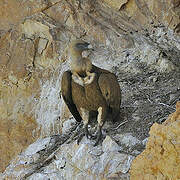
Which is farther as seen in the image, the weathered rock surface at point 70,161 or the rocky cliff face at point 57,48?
the rocky cliff face at point 57,48

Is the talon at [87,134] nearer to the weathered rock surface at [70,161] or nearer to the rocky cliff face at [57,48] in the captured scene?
the weathered rock surface at [70,161]

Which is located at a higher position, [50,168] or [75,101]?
[75,101]

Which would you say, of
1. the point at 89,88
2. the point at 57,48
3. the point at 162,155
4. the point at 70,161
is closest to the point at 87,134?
the point at 70,161

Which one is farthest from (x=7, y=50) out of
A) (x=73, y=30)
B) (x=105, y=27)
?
(x=105, y=27)

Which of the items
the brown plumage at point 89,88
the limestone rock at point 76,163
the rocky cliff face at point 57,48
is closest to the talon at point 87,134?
the brown plumage at point 89,88

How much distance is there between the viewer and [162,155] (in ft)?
12.9

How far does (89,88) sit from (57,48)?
9.98ft

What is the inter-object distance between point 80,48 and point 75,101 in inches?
27.8

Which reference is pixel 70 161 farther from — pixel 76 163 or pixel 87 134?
pixel 87 134

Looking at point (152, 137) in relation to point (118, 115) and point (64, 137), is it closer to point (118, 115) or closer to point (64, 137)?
point (118, 115)

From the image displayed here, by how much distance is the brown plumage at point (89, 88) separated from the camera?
19.9 feet

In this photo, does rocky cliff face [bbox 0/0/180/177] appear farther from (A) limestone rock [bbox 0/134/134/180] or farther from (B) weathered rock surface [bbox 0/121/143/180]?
(A) limestone rock [bbox 0/134/134/180]

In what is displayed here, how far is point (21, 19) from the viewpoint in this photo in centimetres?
925

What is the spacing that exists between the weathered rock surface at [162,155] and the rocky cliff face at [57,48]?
4.19 metres
